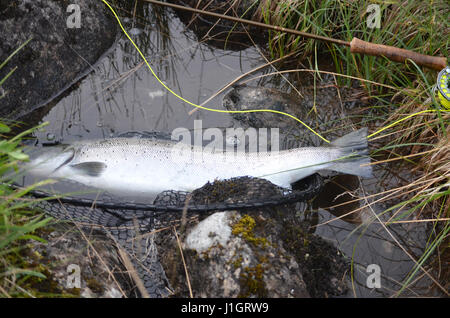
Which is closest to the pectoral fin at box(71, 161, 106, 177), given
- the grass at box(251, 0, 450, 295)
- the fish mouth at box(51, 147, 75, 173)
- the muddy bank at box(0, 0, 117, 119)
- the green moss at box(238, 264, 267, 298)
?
the fish mouth at box(51, 147, 75, 173)

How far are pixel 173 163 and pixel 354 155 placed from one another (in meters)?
1.70

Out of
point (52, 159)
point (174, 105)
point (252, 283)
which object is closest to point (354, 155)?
point (252, 283)

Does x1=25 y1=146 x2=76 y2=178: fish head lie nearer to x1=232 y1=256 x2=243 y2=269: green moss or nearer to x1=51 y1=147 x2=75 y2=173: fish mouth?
x1=51 y1=147 x2=75 y2=173: fish mouth

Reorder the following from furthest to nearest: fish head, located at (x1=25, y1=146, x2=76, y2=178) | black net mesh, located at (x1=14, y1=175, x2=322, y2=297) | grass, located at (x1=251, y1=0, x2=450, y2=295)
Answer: fish head, located at (x1=25, y1=146, x2=76, y2=178) < grass, located at (x1=251, y1=0, x2=450, y2=295) < black net mesh, located at (x1=14, y1=175, x2=322, y2=297)

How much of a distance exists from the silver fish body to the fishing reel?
0.71 metres

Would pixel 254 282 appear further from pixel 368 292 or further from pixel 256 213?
pixel 368 292

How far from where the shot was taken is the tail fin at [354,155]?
375 cm

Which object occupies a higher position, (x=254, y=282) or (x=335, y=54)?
(x=335, y=54)

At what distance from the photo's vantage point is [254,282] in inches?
109

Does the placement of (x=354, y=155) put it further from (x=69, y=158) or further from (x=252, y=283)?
(x=69, y=158)

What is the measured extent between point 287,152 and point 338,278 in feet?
4.12

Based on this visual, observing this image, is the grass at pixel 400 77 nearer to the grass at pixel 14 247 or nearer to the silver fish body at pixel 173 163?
the silver fish body at pixel 173 163

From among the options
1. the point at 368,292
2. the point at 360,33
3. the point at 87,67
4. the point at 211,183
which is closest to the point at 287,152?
the point at 211,183

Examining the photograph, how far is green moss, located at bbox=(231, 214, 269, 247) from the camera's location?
9.80 feet
